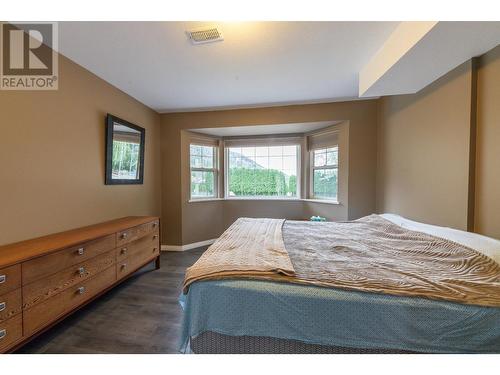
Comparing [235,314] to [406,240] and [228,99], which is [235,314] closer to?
[406,240]

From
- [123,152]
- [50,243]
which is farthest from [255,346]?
[123,152]

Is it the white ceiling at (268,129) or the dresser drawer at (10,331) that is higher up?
the white ceiling at (268,129)

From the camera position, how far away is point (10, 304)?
4.06 feet

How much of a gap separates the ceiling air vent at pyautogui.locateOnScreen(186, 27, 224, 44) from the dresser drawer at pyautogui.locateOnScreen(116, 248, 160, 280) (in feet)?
7.42

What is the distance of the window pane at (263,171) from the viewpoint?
404 centimetres

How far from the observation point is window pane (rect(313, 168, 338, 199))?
11.5 feet

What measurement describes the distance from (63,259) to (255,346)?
1.53 meters

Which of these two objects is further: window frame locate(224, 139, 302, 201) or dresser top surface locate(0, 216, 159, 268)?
window frame locate(224, 139, 302, 201)

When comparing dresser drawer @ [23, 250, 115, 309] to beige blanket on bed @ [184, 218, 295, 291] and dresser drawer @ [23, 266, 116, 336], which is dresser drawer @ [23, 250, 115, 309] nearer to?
dresser drawer @ [23, 266, 116, 336]

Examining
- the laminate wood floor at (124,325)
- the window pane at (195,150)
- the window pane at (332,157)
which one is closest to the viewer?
the laminate wood floor at (124,325)

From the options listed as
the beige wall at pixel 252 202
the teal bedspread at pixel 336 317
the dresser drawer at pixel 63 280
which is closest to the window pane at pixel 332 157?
the beige wall at pixel 252 202

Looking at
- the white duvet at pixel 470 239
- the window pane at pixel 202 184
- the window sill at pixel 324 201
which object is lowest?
the white duvet at pixel 470 239

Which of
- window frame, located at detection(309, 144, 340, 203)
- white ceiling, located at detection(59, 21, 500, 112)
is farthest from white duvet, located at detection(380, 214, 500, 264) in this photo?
window frame, located at detection(309, 144, 340, 203)

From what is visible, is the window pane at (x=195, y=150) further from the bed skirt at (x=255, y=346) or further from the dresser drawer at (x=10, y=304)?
the bed skirt at (x=255, y=346)
